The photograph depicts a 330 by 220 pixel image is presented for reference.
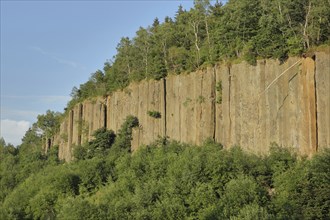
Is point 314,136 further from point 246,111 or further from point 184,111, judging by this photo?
point 184,111

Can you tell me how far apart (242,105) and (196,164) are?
287 inches

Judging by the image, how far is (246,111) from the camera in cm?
4391

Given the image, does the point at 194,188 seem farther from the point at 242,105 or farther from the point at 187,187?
the point at 242,105

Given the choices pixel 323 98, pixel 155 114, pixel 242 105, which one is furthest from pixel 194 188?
pixel 155 114

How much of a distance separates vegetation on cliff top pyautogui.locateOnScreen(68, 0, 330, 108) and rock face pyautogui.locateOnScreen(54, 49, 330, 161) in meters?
1.63

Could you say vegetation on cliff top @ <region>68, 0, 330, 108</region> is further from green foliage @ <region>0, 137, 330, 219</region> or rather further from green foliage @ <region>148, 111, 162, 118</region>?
green foliage @ <region>0, 137, 330, 219</region>

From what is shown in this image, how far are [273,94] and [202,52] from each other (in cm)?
1445

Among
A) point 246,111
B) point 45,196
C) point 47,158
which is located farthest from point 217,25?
point 47,158

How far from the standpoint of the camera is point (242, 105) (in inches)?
1752

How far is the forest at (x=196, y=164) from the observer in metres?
35.4

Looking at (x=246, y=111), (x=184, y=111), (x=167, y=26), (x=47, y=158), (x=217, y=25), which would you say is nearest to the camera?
(x=246, y=111)

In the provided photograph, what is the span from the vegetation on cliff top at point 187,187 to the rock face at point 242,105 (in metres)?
1.49

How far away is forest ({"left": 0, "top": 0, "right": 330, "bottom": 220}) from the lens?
35.4 metres

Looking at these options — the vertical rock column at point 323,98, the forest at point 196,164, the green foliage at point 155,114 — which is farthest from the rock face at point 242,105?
the forest at point 196,164
